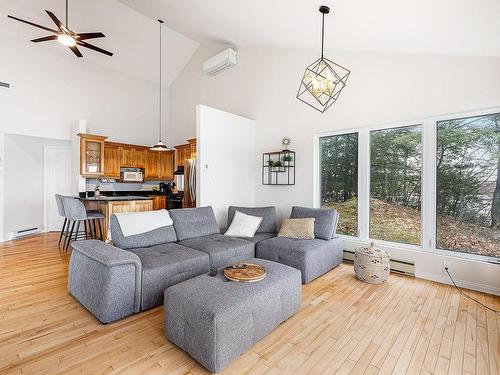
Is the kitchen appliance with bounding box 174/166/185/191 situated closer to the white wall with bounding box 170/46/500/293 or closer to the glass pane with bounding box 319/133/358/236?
the white wall with bounding box 170/46/500/293

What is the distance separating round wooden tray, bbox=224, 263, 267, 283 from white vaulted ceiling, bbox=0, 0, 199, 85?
560 cm

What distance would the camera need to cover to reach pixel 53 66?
225 inches

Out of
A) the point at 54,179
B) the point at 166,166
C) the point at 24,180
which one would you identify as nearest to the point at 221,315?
the point at 166,166

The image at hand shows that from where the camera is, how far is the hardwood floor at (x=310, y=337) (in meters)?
1.77

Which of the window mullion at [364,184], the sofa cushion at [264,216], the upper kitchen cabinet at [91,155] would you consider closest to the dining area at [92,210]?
the upper kitchen cabinet at [91,155]

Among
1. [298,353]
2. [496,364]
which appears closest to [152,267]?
[298,353]

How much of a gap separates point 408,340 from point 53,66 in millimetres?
7818

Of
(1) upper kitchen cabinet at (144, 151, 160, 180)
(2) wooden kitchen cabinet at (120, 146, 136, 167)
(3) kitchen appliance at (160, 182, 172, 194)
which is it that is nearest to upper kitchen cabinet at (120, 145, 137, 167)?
(2) wooden kitchen cabinet at (120, 146, 136, 167)

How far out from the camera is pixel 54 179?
6426mm

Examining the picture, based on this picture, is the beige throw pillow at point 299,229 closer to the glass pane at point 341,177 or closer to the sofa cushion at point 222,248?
the sofa cushion at point 222,248

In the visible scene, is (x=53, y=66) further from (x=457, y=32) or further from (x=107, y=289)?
(x=457, y=32)

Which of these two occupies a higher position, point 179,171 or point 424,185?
point 179,171

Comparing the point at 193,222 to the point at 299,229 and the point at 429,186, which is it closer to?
the point at 299,229

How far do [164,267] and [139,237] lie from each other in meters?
0.72
